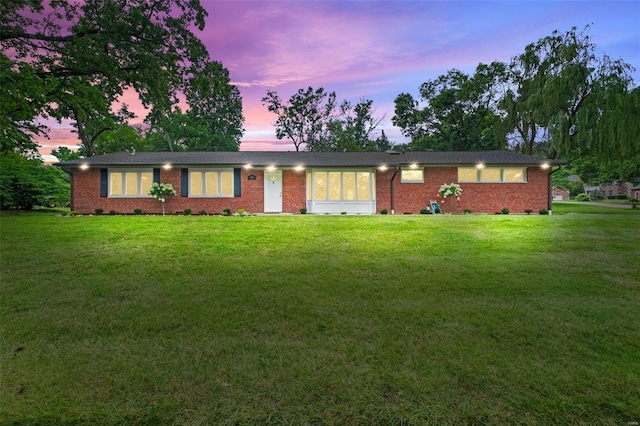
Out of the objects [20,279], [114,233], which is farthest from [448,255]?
[114,233]

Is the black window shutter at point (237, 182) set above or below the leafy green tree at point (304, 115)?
below

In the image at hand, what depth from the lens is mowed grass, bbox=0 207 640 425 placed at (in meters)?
2.05

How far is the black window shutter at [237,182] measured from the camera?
16.5 m

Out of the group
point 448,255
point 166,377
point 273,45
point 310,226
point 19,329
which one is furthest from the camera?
Result: point 273,45

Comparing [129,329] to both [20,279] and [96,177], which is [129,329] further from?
[96,177]

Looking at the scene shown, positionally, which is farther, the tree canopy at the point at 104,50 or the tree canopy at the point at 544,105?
the tree canopy at the point at 544,105

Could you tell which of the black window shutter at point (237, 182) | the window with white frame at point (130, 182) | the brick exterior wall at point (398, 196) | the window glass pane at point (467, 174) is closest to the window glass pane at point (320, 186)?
the brick exterior wall at point (398, 196)

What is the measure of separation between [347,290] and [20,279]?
479 cm

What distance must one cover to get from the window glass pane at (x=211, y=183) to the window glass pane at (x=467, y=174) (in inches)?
477

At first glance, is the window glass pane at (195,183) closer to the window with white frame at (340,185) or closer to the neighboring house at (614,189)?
the window with white frame at (340,185)

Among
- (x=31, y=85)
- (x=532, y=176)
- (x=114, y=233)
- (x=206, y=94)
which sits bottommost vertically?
(x=114, y=233)

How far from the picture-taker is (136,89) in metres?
10.4

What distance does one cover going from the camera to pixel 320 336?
10.0 ft

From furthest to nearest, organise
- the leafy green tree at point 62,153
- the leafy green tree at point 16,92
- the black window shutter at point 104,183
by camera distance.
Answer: the leafy green tree at point 62,153, the black window shutter at point 104,183, the leafy green tree at point 16,92
